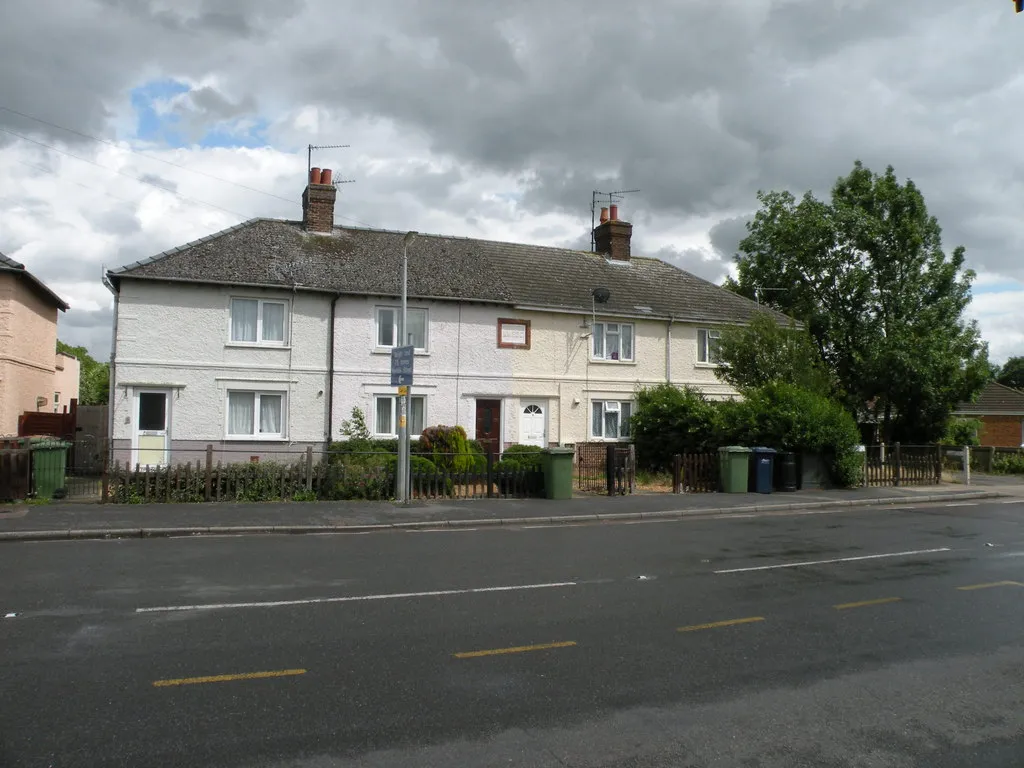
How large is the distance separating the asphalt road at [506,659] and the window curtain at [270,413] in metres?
12.0

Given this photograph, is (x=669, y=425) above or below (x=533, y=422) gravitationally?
below

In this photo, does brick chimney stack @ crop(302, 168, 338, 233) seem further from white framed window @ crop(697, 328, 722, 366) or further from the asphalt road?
the asphalt road

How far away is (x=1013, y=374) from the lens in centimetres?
9044

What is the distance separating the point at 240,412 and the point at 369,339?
4.23 meters

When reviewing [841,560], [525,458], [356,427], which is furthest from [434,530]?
[356,427]

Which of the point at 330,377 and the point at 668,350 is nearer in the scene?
Answer: the point at 330,377

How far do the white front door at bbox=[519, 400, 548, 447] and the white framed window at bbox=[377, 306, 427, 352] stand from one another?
3.87 meters

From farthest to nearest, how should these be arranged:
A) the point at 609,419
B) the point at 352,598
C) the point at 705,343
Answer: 1. the point at 705,343
2. the point at 609,419
3. the point at 352,598

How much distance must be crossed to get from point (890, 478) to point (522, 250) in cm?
1455

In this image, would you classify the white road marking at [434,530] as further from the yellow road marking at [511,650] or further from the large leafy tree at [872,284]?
the large leafy tree at [872,284]

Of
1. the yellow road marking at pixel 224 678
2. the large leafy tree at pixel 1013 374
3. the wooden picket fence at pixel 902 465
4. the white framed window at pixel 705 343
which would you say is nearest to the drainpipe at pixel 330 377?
the white framed window at pixel 705 343

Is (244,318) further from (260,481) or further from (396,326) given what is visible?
(260,481)

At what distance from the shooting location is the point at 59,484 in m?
16.5

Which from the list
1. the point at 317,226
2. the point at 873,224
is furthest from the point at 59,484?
the point at 873,224
